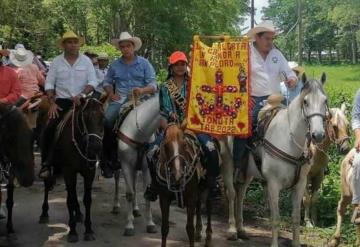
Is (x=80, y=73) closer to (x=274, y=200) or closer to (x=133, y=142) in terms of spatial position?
(x=133, y=142)

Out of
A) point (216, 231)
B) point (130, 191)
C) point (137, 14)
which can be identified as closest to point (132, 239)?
point (130, 191)

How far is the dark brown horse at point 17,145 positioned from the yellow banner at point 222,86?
225 cm

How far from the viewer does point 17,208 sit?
9.22 metres

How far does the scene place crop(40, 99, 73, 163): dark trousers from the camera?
7.90 m

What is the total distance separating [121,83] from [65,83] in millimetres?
980

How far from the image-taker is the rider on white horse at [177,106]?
22.2 ft

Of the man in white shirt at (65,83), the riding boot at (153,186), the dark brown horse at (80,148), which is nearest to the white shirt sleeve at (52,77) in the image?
Result: the man in white shirt at (65,83)

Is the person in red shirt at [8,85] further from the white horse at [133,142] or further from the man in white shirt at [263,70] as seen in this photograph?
the man in white shirt at [263,70]

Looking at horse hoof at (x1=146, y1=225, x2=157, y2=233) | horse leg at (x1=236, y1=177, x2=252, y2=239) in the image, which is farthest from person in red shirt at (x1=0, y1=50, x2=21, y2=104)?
horse leg at (x1=236, y1=177, x2=252, y2=239)

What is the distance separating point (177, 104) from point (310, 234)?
3.32 meters

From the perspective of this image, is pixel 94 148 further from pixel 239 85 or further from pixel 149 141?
pixel 239 85

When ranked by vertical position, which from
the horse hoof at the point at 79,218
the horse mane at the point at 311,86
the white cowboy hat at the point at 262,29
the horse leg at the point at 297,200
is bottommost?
the horse hoof at the point at 79,218

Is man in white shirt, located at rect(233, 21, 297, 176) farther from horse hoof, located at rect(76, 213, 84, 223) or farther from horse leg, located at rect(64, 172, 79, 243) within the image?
horse hoof, located at rect(76, 213, 84, 223)

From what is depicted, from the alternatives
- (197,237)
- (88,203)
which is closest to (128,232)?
(88,203)
